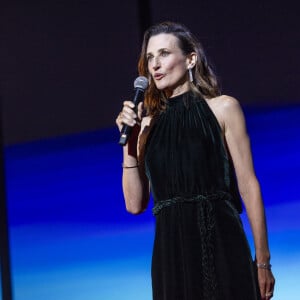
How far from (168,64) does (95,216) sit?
Result: 1365 millimetres

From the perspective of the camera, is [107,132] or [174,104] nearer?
[174,104]

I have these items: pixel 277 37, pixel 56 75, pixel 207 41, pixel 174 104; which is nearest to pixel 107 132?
pixel 56 75

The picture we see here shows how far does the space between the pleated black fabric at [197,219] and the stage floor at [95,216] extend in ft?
3.24

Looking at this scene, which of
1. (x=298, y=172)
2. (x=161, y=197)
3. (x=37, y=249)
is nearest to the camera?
(x=161, y=197)

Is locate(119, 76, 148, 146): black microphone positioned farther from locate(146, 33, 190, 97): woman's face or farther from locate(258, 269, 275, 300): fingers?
locate(258, 269, 275, 300): fingers

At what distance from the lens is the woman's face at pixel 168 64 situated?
1.82m

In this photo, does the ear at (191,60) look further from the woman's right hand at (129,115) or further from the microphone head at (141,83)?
the woman's right hand at (129,115)

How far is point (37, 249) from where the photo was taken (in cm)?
322

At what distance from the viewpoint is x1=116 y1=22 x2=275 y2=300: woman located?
5.47ft

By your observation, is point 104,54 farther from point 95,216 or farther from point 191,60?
point 191,60

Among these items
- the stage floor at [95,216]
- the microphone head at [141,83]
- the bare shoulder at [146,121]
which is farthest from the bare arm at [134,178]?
the stage floor at [95,216]

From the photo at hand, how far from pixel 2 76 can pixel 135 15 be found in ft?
2.32

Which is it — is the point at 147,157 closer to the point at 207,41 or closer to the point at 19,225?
the point at 207,41

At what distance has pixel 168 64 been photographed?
183cm
